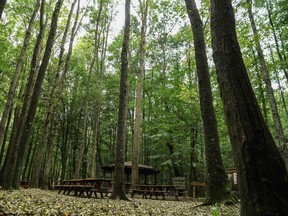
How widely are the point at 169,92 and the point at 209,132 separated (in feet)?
31.6

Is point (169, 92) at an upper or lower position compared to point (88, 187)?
upper

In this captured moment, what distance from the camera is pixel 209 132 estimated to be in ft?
20.3

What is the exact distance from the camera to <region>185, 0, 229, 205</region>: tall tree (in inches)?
225

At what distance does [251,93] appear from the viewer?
263cm

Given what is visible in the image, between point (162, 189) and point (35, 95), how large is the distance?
7.51 meters

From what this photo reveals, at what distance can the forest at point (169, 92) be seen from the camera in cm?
255

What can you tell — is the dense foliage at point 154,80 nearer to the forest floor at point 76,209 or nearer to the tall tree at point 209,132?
the tall tree at point 209,132

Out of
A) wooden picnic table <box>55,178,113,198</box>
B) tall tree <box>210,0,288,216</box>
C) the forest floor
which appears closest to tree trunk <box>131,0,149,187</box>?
wooden picnic table <box>55,178,113,198</box>

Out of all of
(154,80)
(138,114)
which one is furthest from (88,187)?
(154,80)

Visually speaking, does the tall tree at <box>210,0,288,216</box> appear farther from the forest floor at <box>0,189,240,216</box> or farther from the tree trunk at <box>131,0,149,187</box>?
the tree trunk at <box>131,0,149,187</box>

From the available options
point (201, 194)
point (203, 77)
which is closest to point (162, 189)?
point (203, 77)

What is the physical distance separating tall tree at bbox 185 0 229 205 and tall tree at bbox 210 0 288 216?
138 inches

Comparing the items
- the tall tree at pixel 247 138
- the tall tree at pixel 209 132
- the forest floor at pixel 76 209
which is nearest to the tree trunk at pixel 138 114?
the forest floor at pixel 76 209

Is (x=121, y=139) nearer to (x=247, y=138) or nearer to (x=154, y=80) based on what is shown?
(x=247, y=138)
